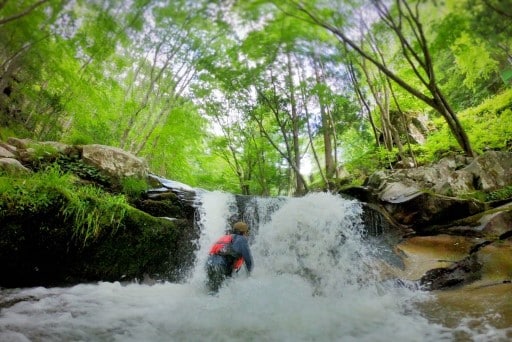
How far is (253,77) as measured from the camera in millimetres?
6023

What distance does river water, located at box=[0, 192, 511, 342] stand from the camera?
390 centimetres

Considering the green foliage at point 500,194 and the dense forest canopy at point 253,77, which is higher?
the dense forest canopy at point 253,77

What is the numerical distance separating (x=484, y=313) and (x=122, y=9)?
5457 millimetres

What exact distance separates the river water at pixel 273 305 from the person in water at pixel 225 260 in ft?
0.57

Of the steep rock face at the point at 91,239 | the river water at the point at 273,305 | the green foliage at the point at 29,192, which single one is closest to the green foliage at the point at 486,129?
the river water at the point at 273,305

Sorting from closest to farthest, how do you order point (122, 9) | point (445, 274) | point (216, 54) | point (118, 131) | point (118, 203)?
1. point (122, 9)
2. point (216, 54)
3. point (445, 274)
4. point (118, 203)
5. point (118, 131)

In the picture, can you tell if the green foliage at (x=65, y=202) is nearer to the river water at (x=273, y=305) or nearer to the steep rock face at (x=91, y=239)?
the steep rock face at (x=91, y=239)

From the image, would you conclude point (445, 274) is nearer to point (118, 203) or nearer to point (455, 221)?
point (455, 221)

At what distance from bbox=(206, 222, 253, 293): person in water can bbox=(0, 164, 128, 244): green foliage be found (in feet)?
9.45

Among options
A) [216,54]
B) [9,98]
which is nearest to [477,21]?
[216,54]

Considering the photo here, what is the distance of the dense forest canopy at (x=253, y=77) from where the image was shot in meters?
3.07

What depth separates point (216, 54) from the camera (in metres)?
4.95

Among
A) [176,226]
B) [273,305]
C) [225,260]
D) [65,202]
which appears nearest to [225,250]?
[225,260]

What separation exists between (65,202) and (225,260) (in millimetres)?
3706
